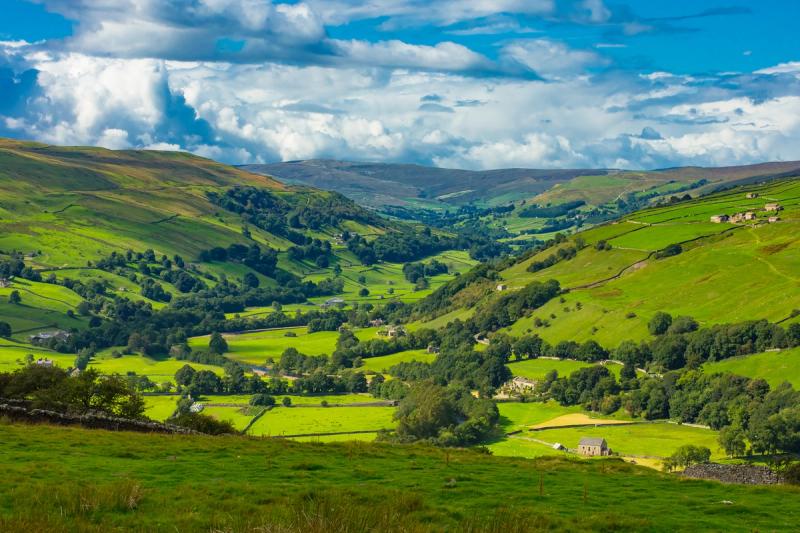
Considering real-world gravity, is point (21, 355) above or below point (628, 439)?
above

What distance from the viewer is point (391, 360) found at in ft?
597

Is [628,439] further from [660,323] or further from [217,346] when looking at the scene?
[217,346]

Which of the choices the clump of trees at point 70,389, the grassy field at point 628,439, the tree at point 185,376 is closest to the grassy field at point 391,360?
the tree at point 185,376

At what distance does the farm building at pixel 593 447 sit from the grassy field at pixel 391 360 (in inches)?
2921

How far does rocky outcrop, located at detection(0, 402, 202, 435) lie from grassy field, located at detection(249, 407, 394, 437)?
64.9 metres

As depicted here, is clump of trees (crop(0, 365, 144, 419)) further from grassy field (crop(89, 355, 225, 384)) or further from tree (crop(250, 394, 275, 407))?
grassy field (crop(89, 355, 225, 384))

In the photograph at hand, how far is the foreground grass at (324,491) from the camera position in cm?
1827

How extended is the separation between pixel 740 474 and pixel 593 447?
55.8 m

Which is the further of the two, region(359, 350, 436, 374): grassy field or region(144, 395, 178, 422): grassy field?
region(359, 350, 436, 374): grassy field

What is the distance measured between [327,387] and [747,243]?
92.8 metres

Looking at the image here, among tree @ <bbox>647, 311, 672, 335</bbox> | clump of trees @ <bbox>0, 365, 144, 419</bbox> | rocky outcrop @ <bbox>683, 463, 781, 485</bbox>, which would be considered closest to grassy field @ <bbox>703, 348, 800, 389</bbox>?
tree @ <bbox>647, 311, 672, 335</bbox>

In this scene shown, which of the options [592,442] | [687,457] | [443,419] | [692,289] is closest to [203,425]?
[687,457]

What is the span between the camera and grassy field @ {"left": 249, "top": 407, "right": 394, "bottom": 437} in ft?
380

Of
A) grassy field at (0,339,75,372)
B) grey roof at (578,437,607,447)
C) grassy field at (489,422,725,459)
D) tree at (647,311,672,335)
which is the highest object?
tree at (647,311,672,335)
